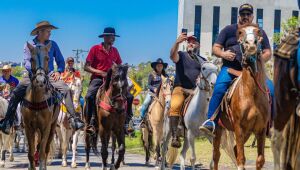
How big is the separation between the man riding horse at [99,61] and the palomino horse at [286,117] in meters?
9.18

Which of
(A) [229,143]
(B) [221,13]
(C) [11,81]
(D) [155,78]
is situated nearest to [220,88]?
(A) [229,143]

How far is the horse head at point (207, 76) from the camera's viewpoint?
15688 millimetres

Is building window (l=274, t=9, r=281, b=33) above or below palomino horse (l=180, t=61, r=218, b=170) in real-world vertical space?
above

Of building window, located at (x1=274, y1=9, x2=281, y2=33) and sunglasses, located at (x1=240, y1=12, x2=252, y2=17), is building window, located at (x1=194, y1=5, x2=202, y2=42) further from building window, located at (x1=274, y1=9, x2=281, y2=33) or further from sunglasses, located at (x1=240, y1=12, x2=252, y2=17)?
sunglasses, located at (x1=240, y1=12, x2=252, y2=17)

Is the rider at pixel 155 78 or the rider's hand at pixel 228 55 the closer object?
the rider's hand at pixel 228 55

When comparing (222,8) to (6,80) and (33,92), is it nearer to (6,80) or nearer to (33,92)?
(6,80)

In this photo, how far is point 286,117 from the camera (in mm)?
8156

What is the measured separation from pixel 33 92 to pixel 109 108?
2.70 metres

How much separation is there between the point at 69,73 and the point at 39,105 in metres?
9.42

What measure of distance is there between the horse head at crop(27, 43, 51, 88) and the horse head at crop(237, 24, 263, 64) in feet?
12.6

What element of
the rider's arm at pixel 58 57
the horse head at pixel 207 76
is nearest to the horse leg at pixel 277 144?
the horse head at pixel 207 76

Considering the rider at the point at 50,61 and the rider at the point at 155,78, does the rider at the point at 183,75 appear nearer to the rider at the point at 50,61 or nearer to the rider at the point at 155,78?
the rider at the point at 50,61

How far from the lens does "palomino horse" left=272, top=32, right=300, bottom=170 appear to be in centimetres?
797

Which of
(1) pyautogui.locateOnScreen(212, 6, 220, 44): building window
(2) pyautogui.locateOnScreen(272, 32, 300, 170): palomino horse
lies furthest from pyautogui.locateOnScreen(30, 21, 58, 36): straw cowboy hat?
(1) pyautogui.locateOnScreen(212, 6, 220, 44): building window
